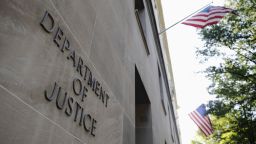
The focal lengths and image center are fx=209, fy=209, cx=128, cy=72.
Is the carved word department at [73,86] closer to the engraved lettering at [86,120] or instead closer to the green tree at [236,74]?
the engraved lettering at [86,120]

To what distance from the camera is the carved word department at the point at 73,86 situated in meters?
2.03

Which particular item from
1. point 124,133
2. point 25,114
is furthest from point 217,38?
point 25,114

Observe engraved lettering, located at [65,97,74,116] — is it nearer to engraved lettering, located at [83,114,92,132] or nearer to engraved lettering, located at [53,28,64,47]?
engraved lettering, located at [83,114,92,132]

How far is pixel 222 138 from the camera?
57.8 ft

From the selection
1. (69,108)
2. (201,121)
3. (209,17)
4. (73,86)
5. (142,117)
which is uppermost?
(209,17)

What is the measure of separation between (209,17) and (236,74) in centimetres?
707

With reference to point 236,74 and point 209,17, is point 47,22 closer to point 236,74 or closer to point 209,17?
point 209,17

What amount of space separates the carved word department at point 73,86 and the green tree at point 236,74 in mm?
14571

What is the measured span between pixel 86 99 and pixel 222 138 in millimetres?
18040

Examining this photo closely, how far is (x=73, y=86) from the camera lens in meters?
2.33

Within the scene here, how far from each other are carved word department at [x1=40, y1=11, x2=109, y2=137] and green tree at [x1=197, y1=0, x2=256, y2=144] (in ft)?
47.8

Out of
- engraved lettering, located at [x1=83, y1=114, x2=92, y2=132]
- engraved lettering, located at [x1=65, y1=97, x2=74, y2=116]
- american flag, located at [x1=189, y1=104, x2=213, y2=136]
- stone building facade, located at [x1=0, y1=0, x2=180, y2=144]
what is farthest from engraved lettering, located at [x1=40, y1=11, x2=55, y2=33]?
american flag, located at [x1=189, y1=104, x2=213, y2=136]

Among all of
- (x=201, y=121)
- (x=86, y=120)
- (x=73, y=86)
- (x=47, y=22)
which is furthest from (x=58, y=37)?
(x=201, y=121)

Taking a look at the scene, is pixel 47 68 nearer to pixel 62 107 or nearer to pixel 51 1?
pixel 62 107
